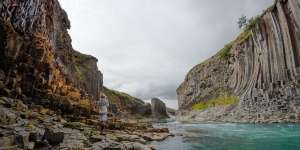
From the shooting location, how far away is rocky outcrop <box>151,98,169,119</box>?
5813 inches

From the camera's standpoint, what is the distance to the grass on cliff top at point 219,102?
77344 mm

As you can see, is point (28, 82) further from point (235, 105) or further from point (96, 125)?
point (235, 105)

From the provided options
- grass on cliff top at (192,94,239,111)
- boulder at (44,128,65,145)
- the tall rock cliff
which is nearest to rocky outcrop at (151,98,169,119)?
grass on cliff top at (192,94,239,111)

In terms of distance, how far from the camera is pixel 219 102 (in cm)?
8856

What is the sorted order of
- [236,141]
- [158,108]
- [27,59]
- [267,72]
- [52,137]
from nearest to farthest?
[52,137], [236,141], [27,59], [267,72], [158,108]

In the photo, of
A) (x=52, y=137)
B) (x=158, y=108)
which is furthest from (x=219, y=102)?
(x=52, y=137)

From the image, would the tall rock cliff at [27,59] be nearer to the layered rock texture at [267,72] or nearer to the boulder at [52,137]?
the boulder at [52,137]

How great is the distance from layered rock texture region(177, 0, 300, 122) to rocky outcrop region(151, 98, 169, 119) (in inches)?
2303

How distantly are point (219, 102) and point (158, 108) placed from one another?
65367 millimetres

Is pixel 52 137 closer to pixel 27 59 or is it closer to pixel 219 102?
pixel 27 59

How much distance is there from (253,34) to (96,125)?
188 feet

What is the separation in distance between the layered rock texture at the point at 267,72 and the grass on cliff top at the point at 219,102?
113 centimetres

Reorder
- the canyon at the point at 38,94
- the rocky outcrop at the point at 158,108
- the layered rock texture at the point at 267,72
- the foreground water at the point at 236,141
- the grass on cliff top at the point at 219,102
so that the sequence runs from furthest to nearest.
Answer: the rocky outcrop at the point at 158,108 < the grass on cliff top at the point at 219,102 < the layered rock texture at the point at 267,72 < the foreground water at the point at 236,141 < the canyon at the point at 38,94

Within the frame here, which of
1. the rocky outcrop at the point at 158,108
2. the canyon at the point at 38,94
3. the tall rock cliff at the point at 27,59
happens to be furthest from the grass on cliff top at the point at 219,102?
the tall rock cliff at the point at 27,59
